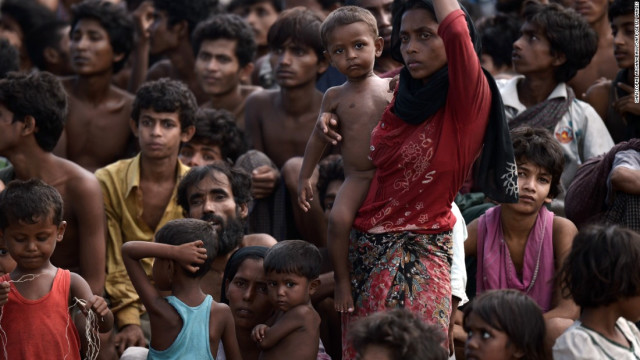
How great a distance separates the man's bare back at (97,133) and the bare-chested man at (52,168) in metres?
1.20

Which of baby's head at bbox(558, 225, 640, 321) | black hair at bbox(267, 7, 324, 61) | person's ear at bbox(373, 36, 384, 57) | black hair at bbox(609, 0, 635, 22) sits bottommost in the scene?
baby's head at bbox(558, 225, 640, 321)

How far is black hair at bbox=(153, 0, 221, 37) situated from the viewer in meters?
8.45

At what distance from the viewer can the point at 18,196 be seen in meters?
4.56

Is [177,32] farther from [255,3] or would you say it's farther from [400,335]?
[400,335]

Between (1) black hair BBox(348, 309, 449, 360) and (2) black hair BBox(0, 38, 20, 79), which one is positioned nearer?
(1) black hair BBox(348, 309, 449, 360)

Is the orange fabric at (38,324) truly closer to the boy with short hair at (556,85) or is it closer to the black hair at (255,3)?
the boy with short hair at (556,85)

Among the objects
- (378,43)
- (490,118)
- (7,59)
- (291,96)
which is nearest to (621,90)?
(291,96)

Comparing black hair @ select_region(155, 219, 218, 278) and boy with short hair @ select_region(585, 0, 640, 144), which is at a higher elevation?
boy with short hair @ select_region(585, 0, 640, 144)

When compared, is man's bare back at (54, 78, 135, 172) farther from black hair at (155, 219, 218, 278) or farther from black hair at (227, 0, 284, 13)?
black hair at (227, 0, 284, 13)

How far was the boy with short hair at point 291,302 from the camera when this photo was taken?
474 centimetres

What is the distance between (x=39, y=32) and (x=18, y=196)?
4.31 meters

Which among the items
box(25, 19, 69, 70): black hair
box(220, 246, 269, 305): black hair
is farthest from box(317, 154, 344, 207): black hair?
box(25, 19, 69, 70): black hair

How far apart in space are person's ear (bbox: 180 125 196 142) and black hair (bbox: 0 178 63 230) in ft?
5.50

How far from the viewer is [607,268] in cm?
399
